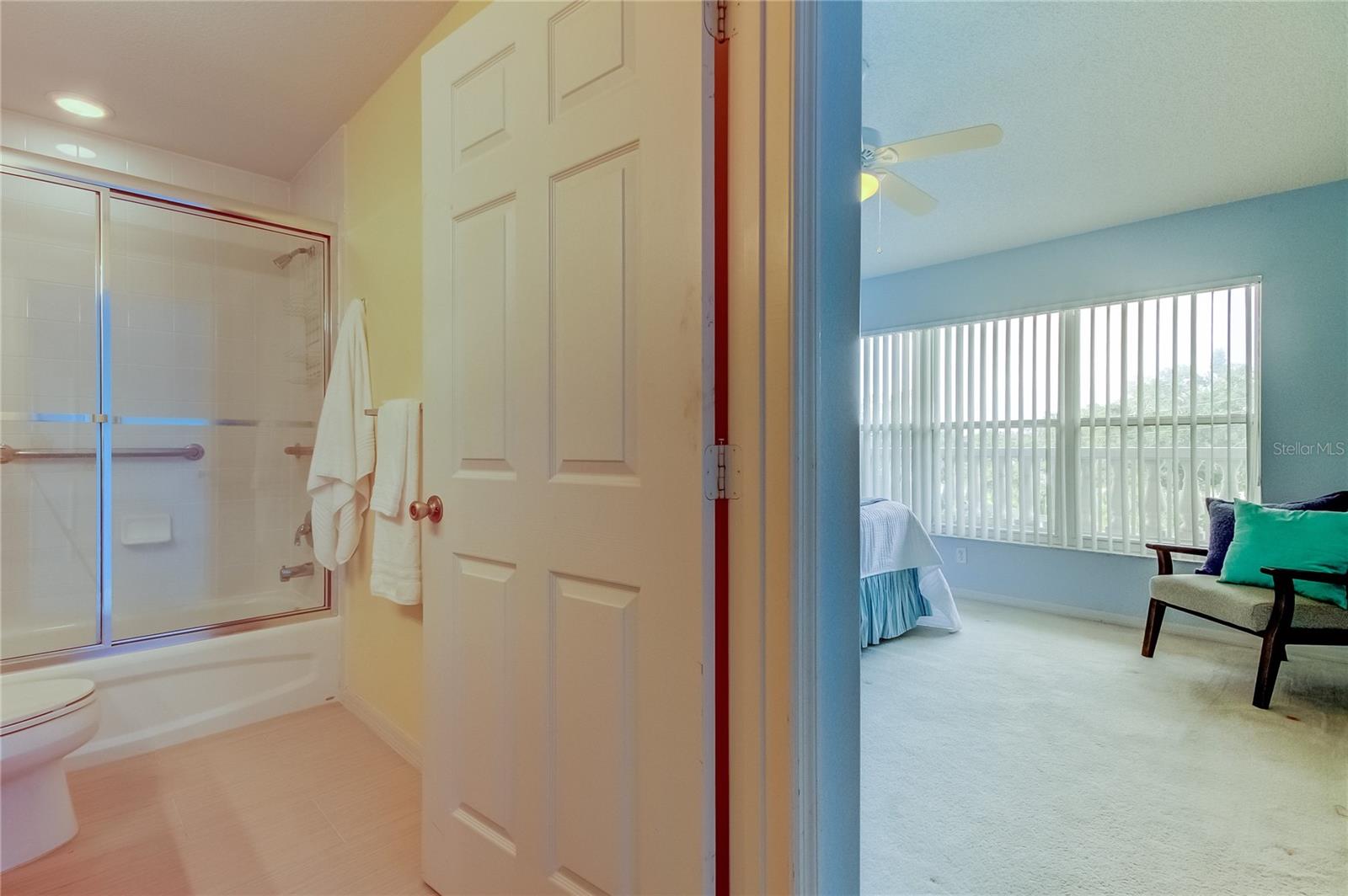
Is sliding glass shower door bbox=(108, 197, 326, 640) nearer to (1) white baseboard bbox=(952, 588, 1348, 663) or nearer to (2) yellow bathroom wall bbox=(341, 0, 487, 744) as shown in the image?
(2) yellow bathroom wall bbox=(341, 0, 487, 744)

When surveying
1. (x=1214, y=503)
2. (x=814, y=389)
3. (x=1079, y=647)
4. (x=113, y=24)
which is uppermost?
(x=113, y=24)

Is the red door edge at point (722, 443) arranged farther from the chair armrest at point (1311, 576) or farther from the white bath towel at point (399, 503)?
the chair armrest at point (1311, 576)

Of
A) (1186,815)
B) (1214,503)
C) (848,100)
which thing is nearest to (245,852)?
(848,100)

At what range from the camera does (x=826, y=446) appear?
3.18ft

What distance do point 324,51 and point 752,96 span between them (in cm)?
190

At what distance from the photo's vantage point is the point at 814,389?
94 centimetres

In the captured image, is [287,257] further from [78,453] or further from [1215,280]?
[1215,280]

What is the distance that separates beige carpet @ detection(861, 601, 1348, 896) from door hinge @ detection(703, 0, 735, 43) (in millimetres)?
1898

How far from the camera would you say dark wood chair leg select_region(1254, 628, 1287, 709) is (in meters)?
2.49

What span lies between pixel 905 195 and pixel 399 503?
2511 mm

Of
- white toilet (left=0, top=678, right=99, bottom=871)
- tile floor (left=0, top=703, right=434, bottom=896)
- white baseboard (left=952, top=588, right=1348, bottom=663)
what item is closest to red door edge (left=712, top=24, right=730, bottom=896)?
tile floor (left=0, top=703, right=434, bottom=896)

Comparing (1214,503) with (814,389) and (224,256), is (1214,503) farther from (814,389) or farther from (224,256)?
(224,256)

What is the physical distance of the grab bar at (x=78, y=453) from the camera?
8.02ft

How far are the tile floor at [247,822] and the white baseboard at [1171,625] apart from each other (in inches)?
159
